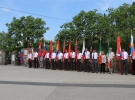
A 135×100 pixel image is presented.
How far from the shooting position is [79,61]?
822 inches

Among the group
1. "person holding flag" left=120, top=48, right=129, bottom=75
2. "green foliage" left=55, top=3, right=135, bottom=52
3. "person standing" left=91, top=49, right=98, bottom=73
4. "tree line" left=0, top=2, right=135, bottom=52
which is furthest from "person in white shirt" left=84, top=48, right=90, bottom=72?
"green foliage" left=55, top=3, right=135, bottom=52

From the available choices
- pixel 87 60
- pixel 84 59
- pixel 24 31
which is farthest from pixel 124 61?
pixel 24 31

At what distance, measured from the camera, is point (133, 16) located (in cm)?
3150

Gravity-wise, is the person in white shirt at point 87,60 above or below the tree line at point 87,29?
below

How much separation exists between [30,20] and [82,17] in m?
9.65

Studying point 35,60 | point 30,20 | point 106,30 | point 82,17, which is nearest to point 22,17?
point 30,20

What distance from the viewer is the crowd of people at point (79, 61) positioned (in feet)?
57.7

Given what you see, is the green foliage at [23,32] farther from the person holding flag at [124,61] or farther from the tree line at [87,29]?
the person holding flag at [124,61]

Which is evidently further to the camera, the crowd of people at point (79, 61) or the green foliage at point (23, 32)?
the green foliage at point (23, 32)

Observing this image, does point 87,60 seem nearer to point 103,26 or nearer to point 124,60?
point 124,60

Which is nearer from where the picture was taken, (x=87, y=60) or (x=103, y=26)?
(x=87, y=60)

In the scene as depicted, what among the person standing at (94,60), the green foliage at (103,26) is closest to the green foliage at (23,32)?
the green foliage at (103,26)

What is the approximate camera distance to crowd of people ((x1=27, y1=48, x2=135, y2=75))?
17.6 meters

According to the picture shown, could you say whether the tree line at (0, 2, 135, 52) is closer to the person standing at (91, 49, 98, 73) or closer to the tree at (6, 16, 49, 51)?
the tree at (6, 16, 49, 51)
